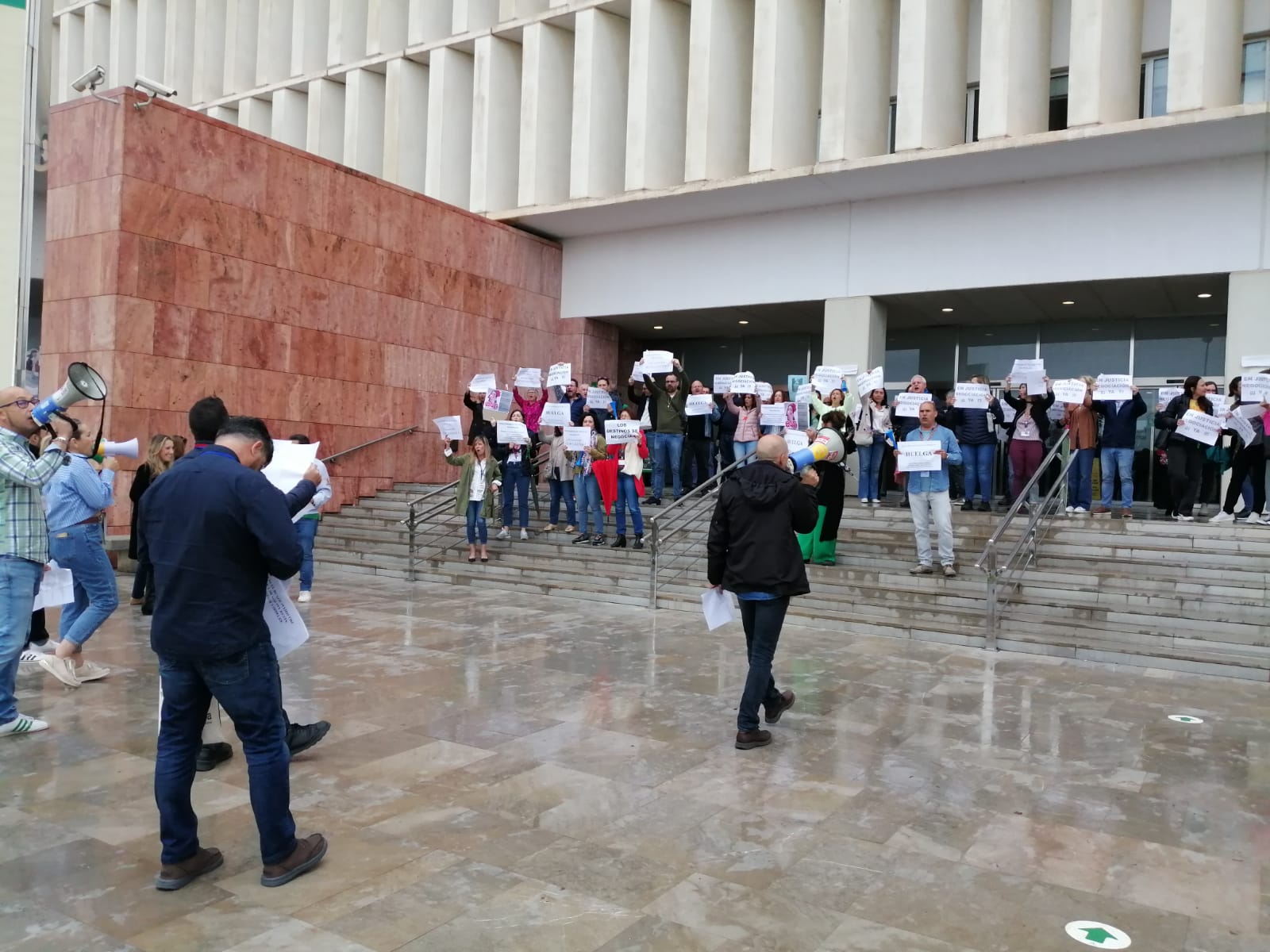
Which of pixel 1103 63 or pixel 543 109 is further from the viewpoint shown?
pixel 543 109

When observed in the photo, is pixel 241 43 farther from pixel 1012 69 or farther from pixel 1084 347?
pixel 1084 347

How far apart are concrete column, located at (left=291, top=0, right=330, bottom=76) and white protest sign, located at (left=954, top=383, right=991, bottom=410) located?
53.3ft

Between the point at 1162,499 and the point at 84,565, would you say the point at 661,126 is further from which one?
the point at 84,565

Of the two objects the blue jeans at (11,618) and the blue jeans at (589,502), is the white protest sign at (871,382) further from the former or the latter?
the blue jeans at (11,618)

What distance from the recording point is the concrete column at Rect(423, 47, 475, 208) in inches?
763

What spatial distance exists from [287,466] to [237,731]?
1.24 meters

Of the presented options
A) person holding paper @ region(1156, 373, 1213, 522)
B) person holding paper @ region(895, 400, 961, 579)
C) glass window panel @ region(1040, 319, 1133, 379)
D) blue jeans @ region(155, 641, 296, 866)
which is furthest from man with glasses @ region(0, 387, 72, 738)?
glass window panel @ region(1040, 319, 1133, 379)

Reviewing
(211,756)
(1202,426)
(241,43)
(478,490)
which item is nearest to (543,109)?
(241,43)

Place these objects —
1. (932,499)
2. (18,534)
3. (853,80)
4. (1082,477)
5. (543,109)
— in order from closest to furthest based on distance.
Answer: (18,534) < (932,499) < (1082,477) < (853,80) < (543,109)

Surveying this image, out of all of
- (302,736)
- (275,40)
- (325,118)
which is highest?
(275,40)

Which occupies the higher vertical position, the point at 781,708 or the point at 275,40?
the point at 275,40

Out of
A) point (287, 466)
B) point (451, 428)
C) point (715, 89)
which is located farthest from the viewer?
point (715, 89)

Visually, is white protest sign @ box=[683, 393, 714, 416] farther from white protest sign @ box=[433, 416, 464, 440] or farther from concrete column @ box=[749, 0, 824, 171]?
concrete column @ box=[749, 0, 824, 171]

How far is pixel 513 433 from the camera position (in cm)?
1315
